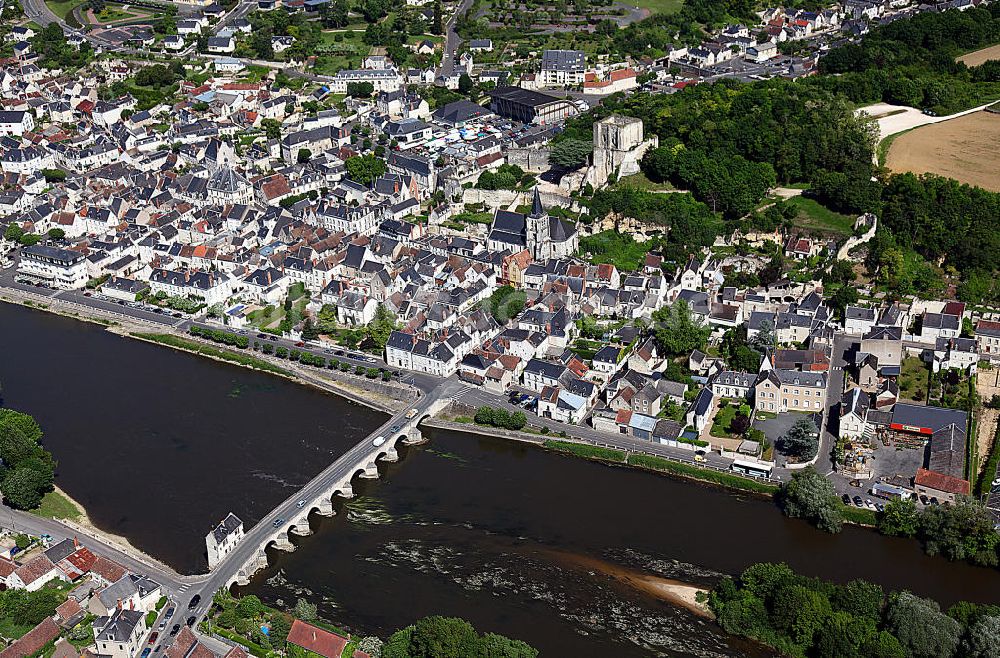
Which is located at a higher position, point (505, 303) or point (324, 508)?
point (505, 303)

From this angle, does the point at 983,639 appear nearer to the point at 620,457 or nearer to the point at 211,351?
the point at 620,457

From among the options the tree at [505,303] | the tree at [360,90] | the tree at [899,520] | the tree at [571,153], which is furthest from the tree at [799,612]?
the tree at [360,90]

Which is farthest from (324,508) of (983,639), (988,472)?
(988,472)

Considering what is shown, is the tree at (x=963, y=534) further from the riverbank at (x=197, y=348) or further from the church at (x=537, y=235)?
the church at (x=537, y=235)

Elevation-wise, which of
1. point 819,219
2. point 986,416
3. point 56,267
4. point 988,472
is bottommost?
point 988,472

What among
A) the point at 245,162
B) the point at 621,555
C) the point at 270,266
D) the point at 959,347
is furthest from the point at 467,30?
the point at 621,555

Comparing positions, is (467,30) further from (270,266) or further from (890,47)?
(270,266)

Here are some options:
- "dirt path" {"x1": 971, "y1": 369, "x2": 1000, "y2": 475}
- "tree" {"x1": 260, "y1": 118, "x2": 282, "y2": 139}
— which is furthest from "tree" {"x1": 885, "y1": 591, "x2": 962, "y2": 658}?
"tree" {"x1": 260, "y1": 118, "x2": 282, "y2": 139}
